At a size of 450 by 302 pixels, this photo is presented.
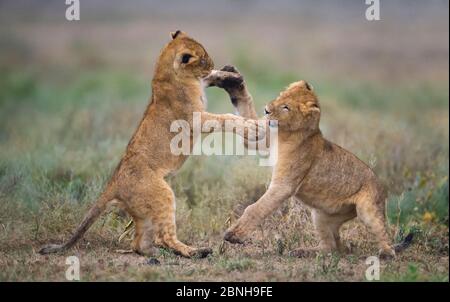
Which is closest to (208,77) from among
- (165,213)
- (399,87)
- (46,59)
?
(165,213)

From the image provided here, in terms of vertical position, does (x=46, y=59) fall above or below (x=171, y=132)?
above

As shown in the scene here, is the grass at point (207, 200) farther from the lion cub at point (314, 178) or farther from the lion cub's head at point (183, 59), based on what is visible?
the lion cub's head at point (183, 59)

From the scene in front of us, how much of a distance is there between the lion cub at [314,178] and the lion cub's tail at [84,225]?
1.23 metres

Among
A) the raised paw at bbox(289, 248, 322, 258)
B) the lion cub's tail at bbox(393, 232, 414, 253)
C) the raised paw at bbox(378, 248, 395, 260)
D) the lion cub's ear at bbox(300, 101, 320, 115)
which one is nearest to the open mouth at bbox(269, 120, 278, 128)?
the lion cub's ear at bbox(300, 101, 320, 115)

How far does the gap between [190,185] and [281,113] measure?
322cm

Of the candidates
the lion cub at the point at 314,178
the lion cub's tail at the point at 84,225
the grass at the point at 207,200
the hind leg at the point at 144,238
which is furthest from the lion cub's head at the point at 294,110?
the lion cub's tail at the point at 84,225

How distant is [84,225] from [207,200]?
2.44 metres

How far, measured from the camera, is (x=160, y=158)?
9.64m

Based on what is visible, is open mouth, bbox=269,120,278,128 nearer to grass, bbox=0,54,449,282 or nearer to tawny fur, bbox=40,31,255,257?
tawny fur, bbox=40,31,255,257

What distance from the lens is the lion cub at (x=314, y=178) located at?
9.47 meters

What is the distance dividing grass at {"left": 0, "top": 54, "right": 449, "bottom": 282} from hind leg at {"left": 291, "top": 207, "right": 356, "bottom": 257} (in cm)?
21

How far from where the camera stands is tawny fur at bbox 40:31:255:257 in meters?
9.44
